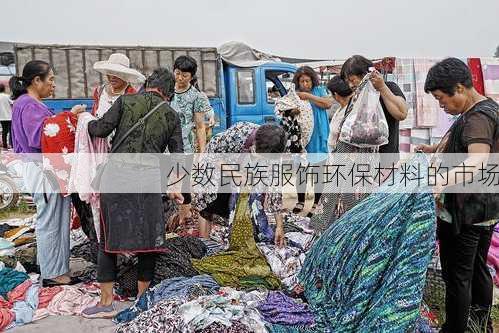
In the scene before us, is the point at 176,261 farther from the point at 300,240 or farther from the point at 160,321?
the point at 300,240

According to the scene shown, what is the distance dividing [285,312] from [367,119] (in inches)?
52.9

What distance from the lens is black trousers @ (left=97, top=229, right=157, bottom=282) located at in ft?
10.6

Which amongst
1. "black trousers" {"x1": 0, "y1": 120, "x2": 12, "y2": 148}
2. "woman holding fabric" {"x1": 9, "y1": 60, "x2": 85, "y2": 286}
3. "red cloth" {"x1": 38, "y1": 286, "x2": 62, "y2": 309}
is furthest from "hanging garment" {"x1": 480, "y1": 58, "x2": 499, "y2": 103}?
"black trousers" {"x1": 0, "y1": 120, "x2": 12, "y2": 148}

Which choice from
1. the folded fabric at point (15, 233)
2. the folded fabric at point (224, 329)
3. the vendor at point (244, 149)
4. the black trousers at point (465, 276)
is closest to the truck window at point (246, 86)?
the vendor at point (244, 149)

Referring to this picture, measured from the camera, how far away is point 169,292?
313 cm

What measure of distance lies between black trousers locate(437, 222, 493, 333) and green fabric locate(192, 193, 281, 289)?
1120 mm

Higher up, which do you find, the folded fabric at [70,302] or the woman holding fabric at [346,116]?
the woman holding fabric at [346,116]

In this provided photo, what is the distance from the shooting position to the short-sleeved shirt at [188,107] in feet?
14.5

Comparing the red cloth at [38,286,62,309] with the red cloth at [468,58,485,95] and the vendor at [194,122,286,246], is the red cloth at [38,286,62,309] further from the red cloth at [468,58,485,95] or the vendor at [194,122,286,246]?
the red cloth at [468,58,485,95]

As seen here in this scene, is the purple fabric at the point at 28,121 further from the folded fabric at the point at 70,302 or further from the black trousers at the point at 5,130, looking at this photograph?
the black trousers at the point at 5,130

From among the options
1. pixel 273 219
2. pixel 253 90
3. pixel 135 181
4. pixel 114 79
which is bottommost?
pixel 273 219

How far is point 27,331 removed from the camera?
9.87 feet

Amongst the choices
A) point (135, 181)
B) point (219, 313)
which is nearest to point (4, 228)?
point (135, 181)

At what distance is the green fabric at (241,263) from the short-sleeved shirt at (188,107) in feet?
4.01
